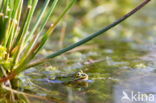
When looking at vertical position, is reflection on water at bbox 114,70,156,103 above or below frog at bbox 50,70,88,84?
below

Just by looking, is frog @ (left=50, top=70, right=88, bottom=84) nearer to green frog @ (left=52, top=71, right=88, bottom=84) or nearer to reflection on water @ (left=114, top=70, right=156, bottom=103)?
green frog @ (left=52, top=71, right=88, bottom=84)

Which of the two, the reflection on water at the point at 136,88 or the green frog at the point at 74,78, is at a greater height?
the green frog at the point at 74,78

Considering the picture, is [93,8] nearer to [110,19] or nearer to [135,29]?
[110,19]

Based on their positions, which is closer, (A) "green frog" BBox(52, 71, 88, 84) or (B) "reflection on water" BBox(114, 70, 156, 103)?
(B) "reflection on water" BBox(114, 70, 156, 103)

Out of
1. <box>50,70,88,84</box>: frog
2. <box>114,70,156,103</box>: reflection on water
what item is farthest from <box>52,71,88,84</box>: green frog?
<box>114,70,156,103</box>: reflection on water

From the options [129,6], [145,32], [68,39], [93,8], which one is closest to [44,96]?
[68,39]

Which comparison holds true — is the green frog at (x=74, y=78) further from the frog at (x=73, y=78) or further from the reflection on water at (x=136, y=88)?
the reflection on water at (x=136, y=88)

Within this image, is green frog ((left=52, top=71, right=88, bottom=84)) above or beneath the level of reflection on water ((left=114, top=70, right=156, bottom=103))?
above

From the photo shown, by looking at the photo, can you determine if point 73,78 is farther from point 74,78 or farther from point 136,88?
point 136,88

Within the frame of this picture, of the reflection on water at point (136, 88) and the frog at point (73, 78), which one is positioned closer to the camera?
the reflection on water at point (136, 88)

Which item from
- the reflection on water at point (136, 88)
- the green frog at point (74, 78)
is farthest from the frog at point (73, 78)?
the reflection on water at point (136, 88)

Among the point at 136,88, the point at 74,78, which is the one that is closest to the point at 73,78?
the point at 74,78
